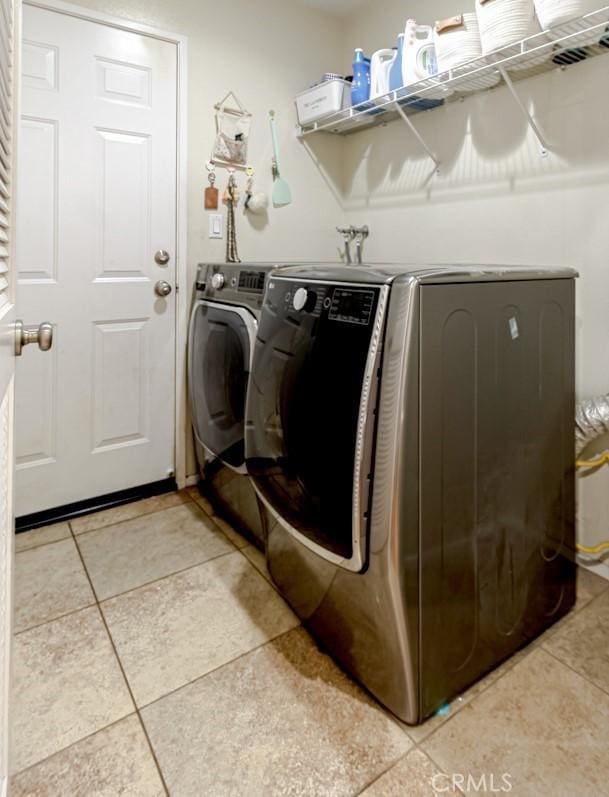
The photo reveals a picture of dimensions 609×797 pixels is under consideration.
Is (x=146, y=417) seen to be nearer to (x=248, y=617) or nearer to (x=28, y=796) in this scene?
(x=248, y=617)

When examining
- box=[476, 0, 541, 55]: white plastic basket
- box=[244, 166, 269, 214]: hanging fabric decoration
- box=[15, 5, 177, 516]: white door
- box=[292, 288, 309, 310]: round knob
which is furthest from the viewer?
box=[244, 166, 269, 214]: hanging fabric decoration

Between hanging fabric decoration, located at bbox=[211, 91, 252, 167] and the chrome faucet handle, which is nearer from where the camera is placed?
hanging fabric decoration, located at bbox=[211, 91, 252, 167]

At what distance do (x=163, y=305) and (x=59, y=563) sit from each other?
1.15m

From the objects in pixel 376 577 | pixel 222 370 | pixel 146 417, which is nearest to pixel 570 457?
pixel 376 577

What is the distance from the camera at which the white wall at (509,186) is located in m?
1.62

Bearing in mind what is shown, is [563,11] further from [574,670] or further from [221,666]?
[221,666]

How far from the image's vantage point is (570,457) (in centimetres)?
145

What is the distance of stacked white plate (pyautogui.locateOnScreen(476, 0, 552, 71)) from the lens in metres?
1.45

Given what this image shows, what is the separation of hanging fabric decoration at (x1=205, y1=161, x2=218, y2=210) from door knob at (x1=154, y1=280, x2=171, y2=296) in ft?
1.37

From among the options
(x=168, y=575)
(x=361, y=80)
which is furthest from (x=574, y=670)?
(x=361, y=80)

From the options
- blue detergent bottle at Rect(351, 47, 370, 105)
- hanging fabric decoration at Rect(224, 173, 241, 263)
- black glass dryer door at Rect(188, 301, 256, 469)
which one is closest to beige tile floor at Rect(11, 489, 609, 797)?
black glass dryer door at Rect(188, 301, 256, 469)

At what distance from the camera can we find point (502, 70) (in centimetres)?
161

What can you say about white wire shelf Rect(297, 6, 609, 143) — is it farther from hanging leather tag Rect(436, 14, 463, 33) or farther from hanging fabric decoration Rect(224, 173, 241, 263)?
hanging fabric decoration Rect(224, 173, 241, 263)

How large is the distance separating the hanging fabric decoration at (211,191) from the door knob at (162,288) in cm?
42
